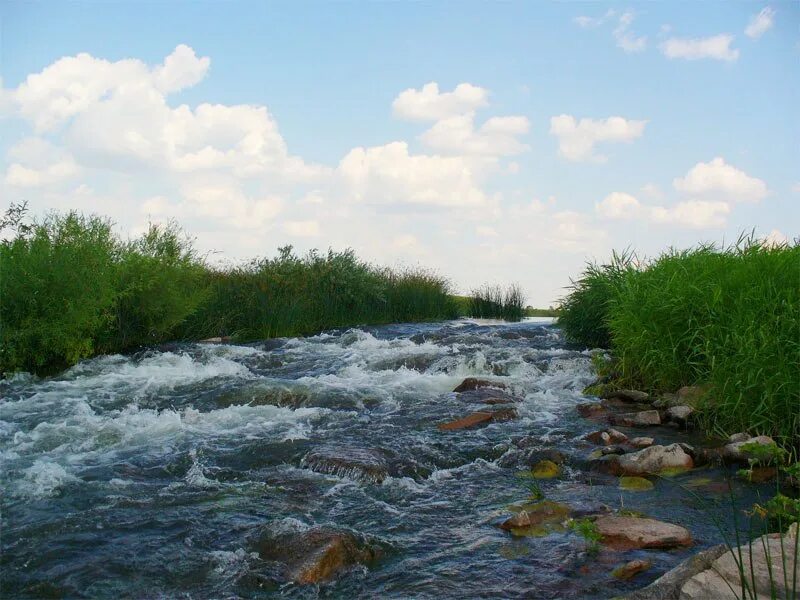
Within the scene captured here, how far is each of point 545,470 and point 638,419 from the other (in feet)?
7.62

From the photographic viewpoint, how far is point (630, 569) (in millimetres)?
3855

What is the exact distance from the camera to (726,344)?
7.31 metres

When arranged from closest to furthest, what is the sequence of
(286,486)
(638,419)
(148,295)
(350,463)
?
(286,486) → (350,463) → (638,419) → (148,295)

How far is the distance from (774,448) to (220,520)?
4394mm

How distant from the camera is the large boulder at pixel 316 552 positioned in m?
3.95

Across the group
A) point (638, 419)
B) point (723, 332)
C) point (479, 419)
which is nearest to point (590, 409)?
point (638, 419)

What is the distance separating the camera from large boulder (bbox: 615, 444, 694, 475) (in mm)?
5934

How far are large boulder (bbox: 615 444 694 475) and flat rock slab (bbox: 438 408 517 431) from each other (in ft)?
6.08

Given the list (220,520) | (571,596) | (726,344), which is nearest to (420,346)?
(726,344)

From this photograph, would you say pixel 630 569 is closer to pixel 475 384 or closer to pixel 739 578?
pixel 739 578

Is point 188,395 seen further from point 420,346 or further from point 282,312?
point 282,312

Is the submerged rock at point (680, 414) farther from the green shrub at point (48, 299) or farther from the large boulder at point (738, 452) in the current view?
the green shrub at point (48, 299)

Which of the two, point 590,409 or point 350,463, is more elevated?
point 590,409

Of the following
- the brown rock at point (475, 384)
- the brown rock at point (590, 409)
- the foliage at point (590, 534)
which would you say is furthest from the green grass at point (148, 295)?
the foliage at point (590, 534)
